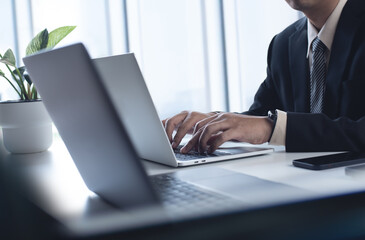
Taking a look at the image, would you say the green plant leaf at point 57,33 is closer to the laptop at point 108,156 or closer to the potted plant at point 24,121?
the potted plant at point 24,121

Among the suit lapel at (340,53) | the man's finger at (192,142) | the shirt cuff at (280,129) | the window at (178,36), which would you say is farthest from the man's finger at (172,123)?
the window at (178,36)

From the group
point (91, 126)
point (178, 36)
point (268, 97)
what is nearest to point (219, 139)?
point (91, 126)

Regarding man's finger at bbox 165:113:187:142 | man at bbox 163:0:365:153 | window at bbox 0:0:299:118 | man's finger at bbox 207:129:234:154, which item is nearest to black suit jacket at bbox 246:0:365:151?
man at bbox 163:0:365:153

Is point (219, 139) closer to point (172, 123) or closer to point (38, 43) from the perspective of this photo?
point (172, 123)

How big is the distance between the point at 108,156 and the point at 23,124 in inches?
27.1

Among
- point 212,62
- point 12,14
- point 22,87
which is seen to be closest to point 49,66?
point 22,87

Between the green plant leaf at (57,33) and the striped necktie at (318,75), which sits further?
the striped necktie at (318,75)

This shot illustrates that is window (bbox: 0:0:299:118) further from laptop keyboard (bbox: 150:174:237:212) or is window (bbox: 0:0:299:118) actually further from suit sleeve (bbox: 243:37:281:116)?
laptop keyboard (bbox: 150:174:237:212)

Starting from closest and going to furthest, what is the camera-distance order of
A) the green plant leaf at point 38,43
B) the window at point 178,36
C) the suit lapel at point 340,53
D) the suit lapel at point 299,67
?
the green plant leaf at point 38,43
the suit lapel at point 340,53
the suit lapel at point 299,67
the window at point 178,36

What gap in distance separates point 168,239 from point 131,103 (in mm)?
559

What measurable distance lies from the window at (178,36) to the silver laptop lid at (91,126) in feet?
6.91

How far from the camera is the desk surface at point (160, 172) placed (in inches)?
21.8

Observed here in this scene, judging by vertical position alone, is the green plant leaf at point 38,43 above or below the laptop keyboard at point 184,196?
above

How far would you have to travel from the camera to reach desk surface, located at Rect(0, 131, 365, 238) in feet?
1.82
